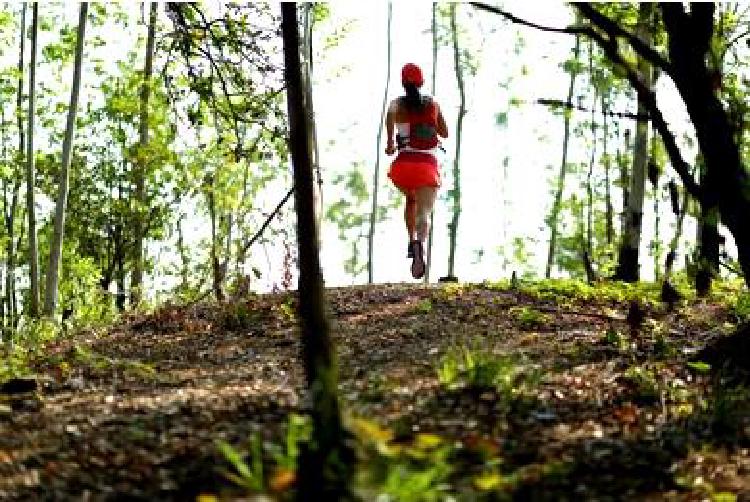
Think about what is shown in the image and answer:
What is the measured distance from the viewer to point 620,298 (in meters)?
8.18

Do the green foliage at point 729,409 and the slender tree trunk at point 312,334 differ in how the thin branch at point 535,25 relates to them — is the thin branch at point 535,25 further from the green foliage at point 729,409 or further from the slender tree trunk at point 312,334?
the green foliage at point 729,409

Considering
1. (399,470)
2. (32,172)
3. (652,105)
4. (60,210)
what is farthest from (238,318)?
(32,172)

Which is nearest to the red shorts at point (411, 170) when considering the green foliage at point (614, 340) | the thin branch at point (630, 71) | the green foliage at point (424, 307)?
the green foliage at point (424, 307)

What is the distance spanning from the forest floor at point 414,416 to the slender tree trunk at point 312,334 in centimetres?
7

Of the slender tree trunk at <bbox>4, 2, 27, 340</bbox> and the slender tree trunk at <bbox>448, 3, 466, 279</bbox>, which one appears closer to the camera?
the slender tree trunk at <bbox>4, 2, 27, 340</bbox>

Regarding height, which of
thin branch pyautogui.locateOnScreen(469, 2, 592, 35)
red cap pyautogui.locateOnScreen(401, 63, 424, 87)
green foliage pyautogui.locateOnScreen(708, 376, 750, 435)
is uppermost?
red cap pyautogui.locateOnScreen(401, 63, 424, 87)

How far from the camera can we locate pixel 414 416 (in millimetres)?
3824

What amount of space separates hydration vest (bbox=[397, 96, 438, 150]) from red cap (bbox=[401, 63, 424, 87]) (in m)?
0.23

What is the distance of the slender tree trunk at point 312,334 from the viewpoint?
275 cm

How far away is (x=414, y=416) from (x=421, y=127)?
18.0ft

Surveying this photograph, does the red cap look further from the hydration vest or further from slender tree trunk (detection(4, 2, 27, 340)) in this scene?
slender tree trunk (detection(4, 2, 27, 340))

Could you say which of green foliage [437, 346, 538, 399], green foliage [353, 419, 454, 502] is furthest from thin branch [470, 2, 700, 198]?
green foliage [353, 419, 454, 502]

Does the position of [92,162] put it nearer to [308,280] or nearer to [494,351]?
[494,351]

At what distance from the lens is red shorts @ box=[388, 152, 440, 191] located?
8.99 m
